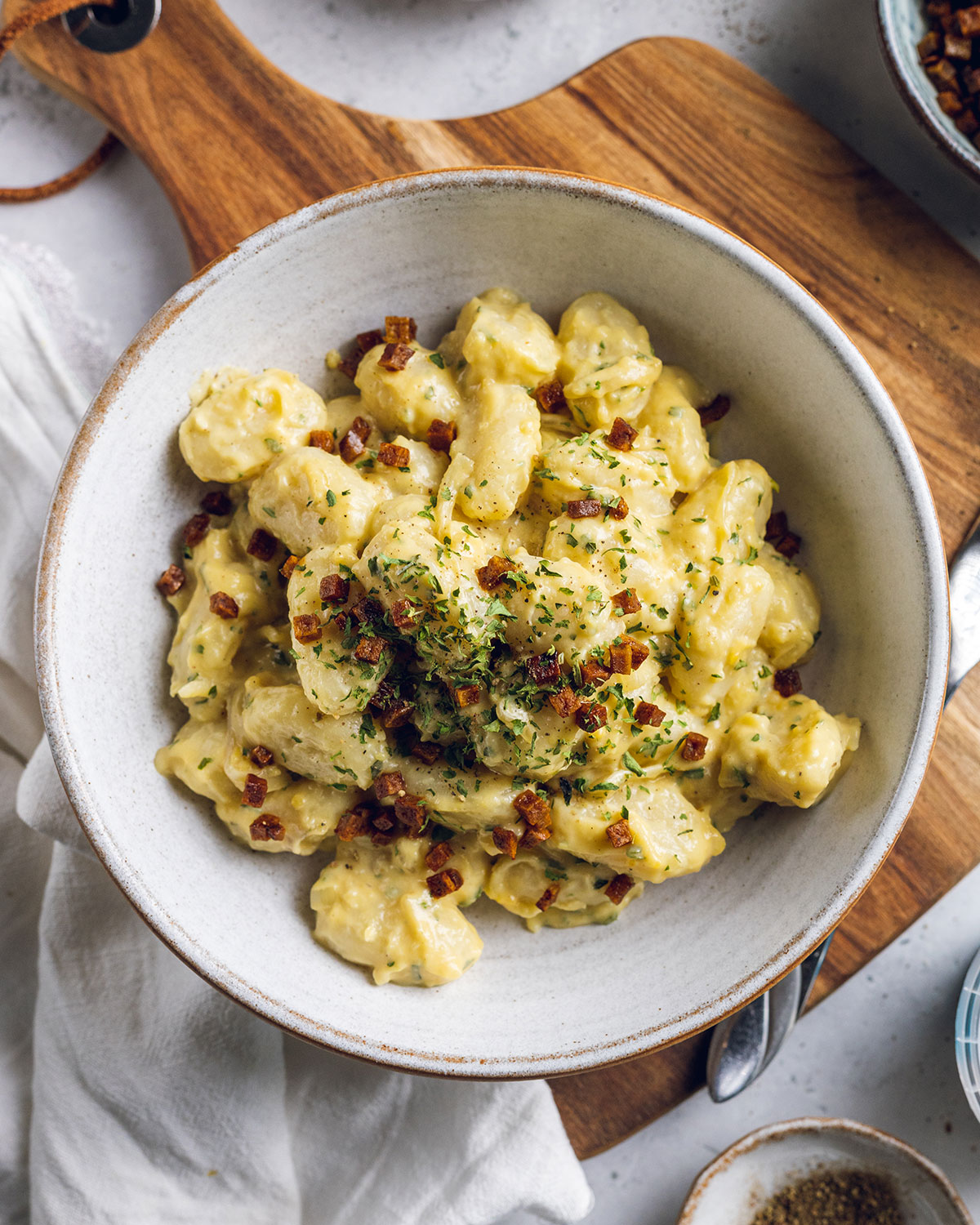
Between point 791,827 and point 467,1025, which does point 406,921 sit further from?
point 791,827

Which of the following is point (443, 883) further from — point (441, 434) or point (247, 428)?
point (247, 428)

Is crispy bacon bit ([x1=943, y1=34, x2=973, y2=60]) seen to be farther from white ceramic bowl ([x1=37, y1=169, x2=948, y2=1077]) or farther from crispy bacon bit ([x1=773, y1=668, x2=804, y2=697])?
crispy bacon bit ([x1=773, y1=668, x2=804, y2=697])

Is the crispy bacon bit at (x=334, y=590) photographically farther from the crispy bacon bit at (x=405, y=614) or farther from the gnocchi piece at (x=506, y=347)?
the gnocchi piece at (x=506, y=347)

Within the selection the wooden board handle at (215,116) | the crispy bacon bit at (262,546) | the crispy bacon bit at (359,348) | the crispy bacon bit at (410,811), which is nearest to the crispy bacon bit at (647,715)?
the crispy bacon bit at (410,811)

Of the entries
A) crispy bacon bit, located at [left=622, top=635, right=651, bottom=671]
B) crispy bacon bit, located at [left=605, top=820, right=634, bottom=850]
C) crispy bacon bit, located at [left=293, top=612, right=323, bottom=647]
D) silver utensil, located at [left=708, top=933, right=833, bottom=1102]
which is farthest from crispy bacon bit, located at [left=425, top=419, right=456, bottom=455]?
silver utensil, located at [left=708, top=933, right=833, bottom=1102]

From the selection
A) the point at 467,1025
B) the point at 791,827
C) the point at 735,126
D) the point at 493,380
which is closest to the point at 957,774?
the point at 791,827
